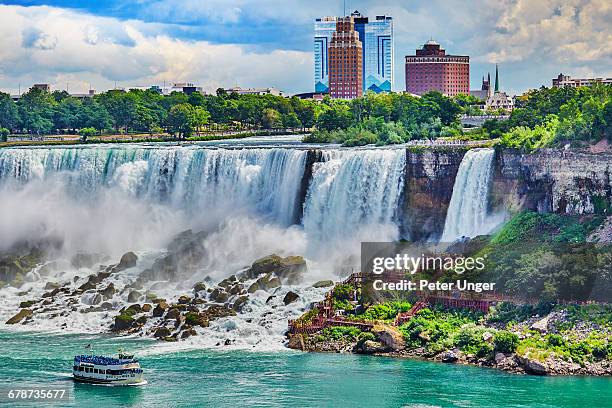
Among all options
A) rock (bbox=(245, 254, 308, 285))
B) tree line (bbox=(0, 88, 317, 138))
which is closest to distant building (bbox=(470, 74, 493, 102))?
tree line (bbox=(0, 88, 317, 138))

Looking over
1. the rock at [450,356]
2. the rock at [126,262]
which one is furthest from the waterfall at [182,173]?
the rock at [450,356]

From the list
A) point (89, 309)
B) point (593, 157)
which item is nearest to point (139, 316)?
point (89, 309)

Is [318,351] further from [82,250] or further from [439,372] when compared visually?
[82,250]

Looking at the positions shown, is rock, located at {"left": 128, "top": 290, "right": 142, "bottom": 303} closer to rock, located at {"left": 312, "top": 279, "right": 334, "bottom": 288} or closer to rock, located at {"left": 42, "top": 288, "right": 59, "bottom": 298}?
rock, located at {"left": 42, "top": 288, "right": 59, "bottom": 298}

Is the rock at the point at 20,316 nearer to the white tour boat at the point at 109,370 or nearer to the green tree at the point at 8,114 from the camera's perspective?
the white tour boat at the point at 109,370

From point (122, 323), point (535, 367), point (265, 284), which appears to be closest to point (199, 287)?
point (265, 284)

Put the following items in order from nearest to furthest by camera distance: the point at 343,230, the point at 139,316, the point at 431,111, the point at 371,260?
the point at 139,316, the point at 371,260, the point at 343,230, the point at 431,111
